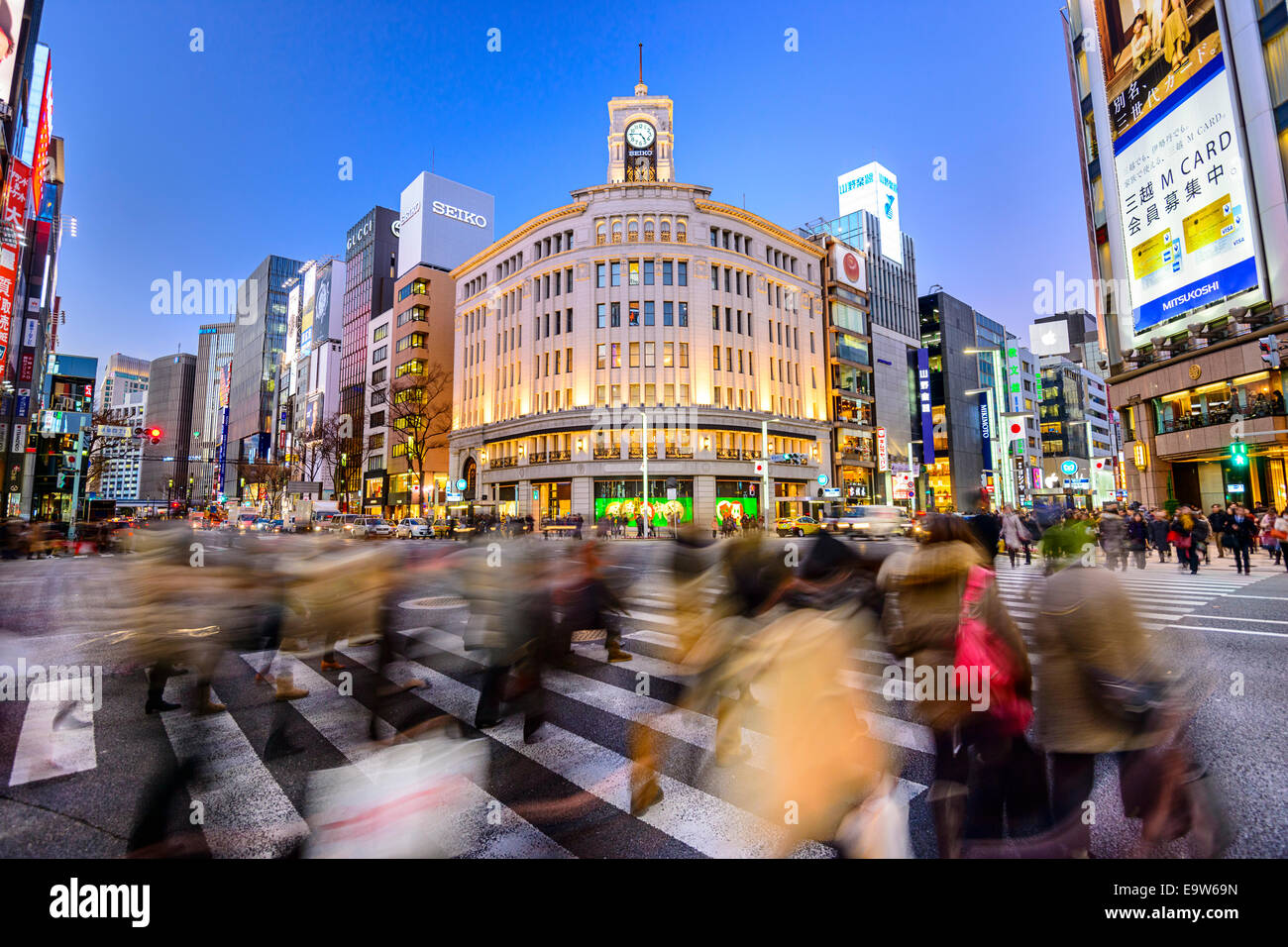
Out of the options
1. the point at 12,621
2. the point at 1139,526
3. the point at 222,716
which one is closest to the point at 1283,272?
the point at 1139,526

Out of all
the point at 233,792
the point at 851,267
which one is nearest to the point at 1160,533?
the point at 233,792

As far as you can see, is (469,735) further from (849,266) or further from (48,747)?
(849,266)

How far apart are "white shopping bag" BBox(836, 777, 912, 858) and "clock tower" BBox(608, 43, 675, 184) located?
206 feet

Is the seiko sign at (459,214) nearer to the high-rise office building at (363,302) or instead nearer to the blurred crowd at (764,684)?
the high-rise office building at (363,302)

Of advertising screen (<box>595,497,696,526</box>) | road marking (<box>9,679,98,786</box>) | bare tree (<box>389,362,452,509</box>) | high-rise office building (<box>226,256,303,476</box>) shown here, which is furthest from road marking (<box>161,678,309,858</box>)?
high-rise office building (<box>226,256,303,476</box>)

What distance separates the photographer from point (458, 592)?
535cm

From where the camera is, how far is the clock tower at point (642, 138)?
57.4 m

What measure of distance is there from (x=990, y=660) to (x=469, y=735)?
4.11 meters

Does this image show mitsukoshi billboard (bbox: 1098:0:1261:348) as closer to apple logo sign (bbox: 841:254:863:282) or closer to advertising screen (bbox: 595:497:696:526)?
advertising screen (bbox: 595:497:696:526)

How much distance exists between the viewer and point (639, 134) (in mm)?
57562

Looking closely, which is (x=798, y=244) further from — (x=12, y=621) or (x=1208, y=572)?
(x=12, y=621)

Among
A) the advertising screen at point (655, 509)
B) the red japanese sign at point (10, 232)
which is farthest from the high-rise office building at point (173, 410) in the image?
the advertising screen at point (655, 509)

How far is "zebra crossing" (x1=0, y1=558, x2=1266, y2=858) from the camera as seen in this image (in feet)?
10.6

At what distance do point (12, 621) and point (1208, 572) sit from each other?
28808mm
